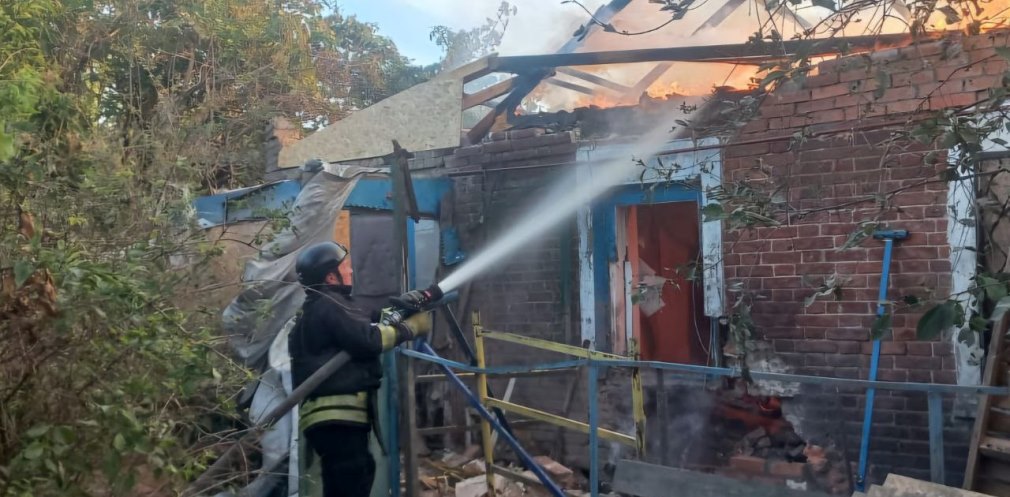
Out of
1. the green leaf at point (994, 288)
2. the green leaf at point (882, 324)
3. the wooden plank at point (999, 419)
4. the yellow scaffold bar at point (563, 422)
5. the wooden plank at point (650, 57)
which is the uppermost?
the wooden plank at point (650, 57)

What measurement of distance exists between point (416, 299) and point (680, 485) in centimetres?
205

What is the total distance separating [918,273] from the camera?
513cm

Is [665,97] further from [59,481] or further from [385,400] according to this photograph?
[59,481]

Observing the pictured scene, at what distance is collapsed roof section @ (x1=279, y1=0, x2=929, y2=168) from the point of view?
6.04 m

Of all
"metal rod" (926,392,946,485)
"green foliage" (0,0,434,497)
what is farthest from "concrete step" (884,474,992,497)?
"green foliage" (0,0,434,497)

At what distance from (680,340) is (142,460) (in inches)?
247

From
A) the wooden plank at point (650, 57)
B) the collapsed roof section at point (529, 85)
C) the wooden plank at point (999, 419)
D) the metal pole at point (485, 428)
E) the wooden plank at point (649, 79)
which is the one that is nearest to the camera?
the wooden plank at point (999, 419)

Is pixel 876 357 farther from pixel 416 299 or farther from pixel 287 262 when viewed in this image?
pixel 287 262

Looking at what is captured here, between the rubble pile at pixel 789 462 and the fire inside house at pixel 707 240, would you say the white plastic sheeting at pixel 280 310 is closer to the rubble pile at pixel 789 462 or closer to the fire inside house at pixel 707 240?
the fire inside house at pixel 707 240

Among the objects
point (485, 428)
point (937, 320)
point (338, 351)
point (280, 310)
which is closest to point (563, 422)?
point (485, 428)

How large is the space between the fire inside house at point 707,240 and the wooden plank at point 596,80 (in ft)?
0.07

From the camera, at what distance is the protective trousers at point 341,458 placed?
191 inches

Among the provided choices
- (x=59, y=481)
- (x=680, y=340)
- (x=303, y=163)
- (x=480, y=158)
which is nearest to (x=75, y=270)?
(x=59, y=481)

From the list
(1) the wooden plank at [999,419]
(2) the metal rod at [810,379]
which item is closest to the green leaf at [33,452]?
(2) the metal rod at [810,379]
